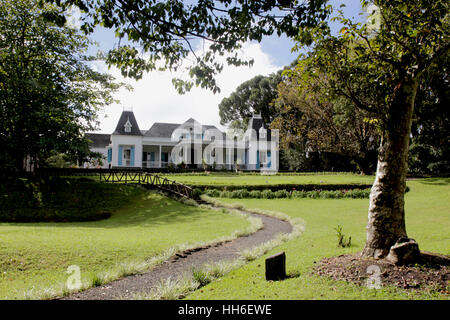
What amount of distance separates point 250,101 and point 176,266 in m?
45.6

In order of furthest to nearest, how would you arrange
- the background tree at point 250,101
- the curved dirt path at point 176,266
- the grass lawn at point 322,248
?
the background tree at point 250,101 < the curved dirt path at point 176,266 < the grass lawn at point 322,248

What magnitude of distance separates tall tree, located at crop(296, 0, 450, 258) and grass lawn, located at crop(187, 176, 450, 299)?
4.21 ft

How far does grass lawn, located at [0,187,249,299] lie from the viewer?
21.7 feet

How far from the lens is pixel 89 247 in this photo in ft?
28.4

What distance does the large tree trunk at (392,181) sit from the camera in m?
5.52

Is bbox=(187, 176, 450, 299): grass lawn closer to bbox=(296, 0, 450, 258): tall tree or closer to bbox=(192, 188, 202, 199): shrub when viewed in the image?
bbox=(296, 0, 450, 258): tall tree

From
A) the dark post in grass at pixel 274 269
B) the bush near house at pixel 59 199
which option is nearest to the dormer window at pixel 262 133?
the bush near house at pixel 59 199

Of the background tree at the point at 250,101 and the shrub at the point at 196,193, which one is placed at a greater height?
the background tree at the point at 250,101

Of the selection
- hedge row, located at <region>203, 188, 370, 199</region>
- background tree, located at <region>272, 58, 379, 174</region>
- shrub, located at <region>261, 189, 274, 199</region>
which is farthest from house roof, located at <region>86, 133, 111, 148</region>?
shrub, located at <region>261, 189, 274, 199</region>

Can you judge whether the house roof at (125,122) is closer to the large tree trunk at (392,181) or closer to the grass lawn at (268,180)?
the grass lawn at (268,180)

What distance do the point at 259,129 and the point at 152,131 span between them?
16402 millimetres

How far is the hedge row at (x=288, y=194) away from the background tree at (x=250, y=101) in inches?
1138

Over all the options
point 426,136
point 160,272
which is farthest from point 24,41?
point 426,136

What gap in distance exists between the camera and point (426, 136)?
1050 inches
